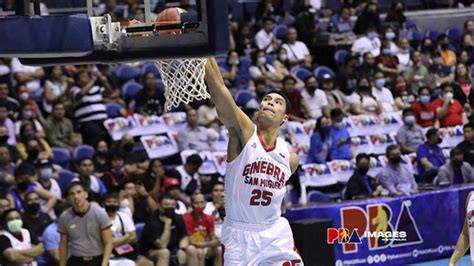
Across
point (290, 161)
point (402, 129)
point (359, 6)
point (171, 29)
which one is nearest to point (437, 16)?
point (359, 6)

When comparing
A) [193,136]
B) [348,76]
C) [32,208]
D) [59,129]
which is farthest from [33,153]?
[348,76]

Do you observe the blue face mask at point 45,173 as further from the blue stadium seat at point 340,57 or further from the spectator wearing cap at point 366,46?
the spectator wearing cap at point 366,46

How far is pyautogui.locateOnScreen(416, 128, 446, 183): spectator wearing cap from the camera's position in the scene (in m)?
16.7

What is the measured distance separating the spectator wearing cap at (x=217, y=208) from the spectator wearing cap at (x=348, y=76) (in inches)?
195

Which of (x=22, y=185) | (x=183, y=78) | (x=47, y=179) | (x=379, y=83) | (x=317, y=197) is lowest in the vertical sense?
(x=317, y=197)

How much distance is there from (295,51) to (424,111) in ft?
7.73

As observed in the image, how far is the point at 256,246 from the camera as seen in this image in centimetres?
884

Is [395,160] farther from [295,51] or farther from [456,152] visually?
[295,51]

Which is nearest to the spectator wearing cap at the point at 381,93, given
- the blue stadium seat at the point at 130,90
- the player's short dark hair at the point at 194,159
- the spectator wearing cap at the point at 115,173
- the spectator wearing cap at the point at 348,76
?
the spectator wearing cap at the point at 348,76

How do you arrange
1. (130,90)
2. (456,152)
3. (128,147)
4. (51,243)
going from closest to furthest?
(51,243) < (128,147) < (456,152) < (130,90)

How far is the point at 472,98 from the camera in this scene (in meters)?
19.5

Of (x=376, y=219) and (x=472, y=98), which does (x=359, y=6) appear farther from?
(x=376, y=219)

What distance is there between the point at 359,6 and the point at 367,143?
5.00 m

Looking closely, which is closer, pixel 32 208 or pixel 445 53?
pixel 32 208
